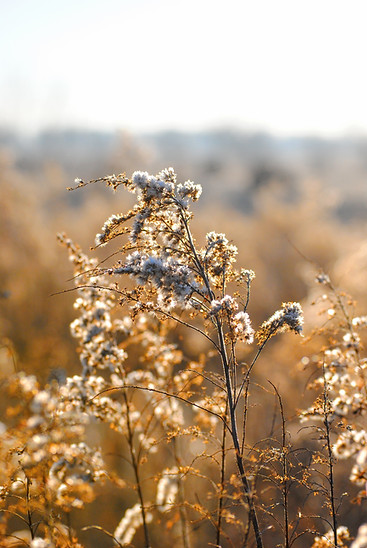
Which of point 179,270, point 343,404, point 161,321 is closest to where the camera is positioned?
point 179,270

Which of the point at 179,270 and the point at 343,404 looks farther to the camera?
the point at 343,404

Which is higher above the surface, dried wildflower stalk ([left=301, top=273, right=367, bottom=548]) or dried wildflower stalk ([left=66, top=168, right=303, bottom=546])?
dried wildflower stalk ([left=66, top=168, right=303, bottom=546])

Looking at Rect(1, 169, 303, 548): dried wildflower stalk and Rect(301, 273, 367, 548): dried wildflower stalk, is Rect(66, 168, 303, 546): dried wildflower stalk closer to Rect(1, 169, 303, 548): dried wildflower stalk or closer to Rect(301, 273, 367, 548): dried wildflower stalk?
Rect(1, 169, 303, 548): dried wildflower stalk

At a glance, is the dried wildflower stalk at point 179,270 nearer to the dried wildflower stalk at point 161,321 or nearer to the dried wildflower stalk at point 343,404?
the dried wildflower stalk at point 161,321

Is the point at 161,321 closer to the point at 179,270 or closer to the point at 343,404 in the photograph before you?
the point at 179,270

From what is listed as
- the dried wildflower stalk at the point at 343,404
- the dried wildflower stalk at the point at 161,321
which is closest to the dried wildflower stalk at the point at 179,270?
the dried wildflower stalk at the point at 161,321

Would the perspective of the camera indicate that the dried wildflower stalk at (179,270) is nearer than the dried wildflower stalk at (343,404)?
No

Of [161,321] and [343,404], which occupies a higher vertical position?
[161,321]

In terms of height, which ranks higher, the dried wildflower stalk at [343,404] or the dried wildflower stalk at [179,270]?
the dried wildflower stalk at [179,270]

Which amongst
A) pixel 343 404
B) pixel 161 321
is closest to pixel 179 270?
pixel 161 321

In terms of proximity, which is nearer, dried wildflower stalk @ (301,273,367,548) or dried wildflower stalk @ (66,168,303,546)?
Result: dried wildflower stalk @ (301,273,367,548)

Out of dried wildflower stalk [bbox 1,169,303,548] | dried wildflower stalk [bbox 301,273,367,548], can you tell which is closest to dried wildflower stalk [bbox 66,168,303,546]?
dried wildflower stalk [bbox 1,169,303,548]

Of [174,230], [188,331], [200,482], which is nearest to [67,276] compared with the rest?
[188,331]

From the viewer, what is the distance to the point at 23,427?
2.90 metres
